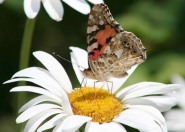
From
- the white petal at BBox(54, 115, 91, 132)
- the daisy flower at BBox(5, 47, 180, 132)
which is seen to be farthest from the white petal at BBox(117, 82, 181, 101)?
the white petal at BBox(54, 115, 91, 132)

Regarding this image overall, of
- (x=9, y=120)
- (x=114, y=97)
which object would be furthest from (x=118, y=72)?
(x=9, y=120)

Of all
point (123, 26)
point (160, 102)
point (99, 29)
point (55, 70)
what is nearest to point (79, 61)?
point (55, 70)

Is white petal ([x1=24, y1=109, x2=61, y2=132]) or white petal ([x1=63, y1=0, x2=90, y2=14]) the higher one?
white petal ([x1=63, y1=0, x2=90, y2=14])

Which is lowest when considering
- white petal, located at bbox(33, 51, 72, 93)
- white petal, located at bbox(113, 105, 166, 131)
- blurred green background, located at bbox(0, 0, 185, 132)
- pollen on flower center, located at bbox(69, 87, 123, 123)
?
white petal, located at bbox(113, 105, 166, 131)

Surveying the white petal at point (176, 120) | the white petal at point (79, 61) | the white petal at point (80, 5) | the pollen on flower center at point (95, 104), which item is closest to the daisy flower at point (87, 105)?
the pollen on flower center at point (95, 104)

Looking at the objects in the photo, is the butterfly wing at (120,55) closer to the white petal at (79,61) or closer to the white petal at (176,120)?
the white petal at (79,61)

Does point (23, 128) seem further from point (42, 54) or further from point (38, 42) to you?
point (38, 42)

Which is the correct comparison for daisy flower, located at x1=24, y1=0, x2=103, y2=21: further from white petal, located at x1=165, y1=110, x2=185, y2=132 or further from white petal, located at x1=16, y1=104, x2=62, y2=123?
white petal, located at x1=165, y1=110, x2=185, y2=132

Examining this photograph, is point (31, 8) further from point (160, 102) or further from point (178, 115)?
point (178, 115)
